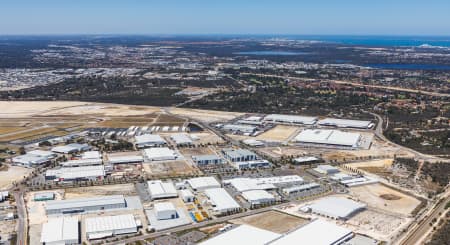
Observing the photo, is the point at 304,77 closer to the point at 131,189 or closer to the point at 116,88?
the point at 116,88

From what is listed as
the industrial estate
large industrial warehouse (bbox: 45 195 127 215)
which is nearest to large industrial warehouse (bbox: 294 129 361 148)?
the industrial estate

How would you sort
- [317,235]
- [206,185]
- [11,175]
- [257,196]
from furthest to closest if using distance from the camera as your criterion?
[11,175], [206,185], [257,196], [317,235]

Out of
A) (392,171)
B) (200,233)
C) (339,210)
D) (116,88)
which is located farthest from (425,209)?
(116,88)

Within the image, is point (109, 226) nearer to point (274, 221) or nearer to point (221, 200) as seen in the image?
point (221, 200)

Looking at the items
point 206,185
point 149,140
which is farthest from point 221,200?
→ point 149,140

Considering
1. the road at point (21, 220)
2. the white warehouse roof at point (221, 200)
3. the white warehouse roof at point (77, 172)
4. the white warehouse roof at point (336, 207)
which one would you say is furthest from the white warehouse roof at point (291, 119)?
the road at point (21, 220)

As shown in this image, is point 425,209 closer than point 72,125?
Yes

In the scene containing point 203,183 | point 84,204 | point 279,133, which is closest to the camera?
point 84,204
